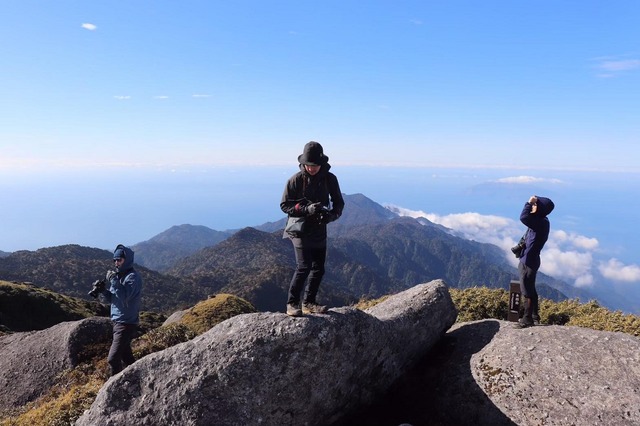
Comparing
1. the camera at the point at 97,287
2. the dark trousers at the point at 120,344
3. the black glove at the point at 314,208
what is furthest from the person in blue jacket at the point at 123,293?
the black glove at the point at 314,208

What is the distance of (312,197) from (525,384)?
8060 mm

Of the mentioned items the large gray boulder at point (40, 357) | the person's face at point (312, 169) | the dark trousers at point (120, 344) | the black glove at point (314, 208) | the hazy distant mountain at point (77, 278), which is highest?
the person's face at point (312, 169)

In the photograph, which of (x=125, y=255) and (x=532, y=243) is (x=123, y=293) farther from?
(x=532, y=243)

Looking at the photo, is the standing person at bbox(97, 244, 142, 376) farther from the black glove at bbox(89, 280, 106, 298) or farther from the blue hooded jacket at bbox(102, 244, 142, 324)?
the black glove at bbox(89, 280, 106, 298)

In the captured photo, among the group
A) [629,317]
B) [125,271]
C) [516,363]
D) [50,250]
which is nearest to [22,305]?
[125,271]

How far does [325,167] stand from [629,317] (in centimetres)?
1508

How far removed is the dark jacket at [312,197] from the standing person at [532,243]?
656 cm

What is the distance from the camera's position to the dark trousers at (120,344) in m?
11.6

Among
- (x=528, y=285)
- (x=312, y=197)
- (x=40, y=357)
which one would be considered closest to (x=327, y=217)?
(x=312, y=197)

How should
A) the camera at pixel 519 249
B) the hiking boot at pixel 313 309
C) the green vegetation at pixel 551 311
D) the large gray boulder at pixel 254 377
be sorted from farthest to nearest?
the green vegetation at pixel 551 311, the camera at pixel 519 249, the hiking boot at pixel 313 309, the large gray boulder at pixel 254 377

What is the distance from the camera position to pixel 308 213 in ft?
30.1

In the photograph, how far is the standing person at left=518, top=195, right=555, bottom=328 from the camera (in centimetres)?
1219

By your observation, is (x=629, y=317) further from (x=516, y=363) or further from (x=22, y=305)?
(x=22, y=305)

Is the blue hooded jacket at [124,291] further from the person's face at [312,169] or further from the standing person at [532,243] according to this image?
the standing person at [532,243]
